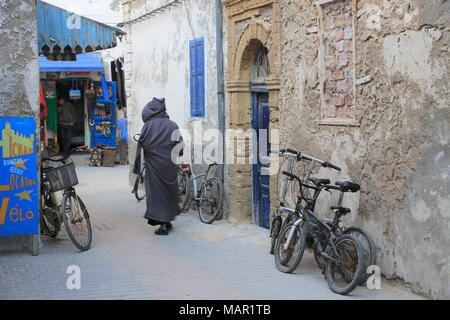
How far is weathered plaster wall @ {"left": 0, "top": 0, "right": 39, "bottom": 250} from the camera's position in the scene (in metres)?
7.57

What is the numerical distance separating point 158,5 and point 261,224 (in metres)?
5.50

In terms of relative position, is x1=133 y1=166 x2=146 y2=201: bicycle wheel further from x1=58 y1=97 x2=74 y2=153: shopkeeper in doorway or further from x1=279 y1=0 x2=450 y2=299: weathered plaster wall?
x1=58 y1=97 x2=74 y2=153: shopkeeper in doorway

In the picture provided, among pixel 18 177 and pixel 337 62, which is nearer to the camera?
pixel 337 62

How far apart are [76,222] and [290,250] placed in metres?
2.78

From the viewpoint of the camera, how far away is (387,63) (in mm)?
6219

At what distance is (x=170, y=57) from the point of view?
12.4 m

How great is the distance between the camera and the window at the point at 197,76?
10844 millimetres

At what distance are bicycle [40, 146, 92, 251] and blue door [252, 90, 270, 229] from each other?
8.68ft

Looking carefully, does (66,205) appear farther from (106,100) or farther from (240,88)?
(106,100)

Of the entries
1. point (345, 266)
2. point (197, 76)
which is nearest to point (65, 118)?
point (197, 76)

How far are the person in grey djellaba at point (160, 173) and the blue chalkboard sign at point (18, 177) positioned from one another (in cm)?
181

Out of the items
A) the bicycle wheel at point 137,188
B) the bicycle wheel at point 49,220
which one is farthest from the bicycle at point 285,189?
the bicycle wheel at point 137,188

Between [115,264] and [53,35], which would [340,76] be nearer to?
[115,264]

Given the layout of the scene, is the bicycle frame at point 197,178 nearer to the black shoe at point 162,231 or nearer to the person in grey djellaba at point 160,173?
the person in grey djellaba at point 160,173
